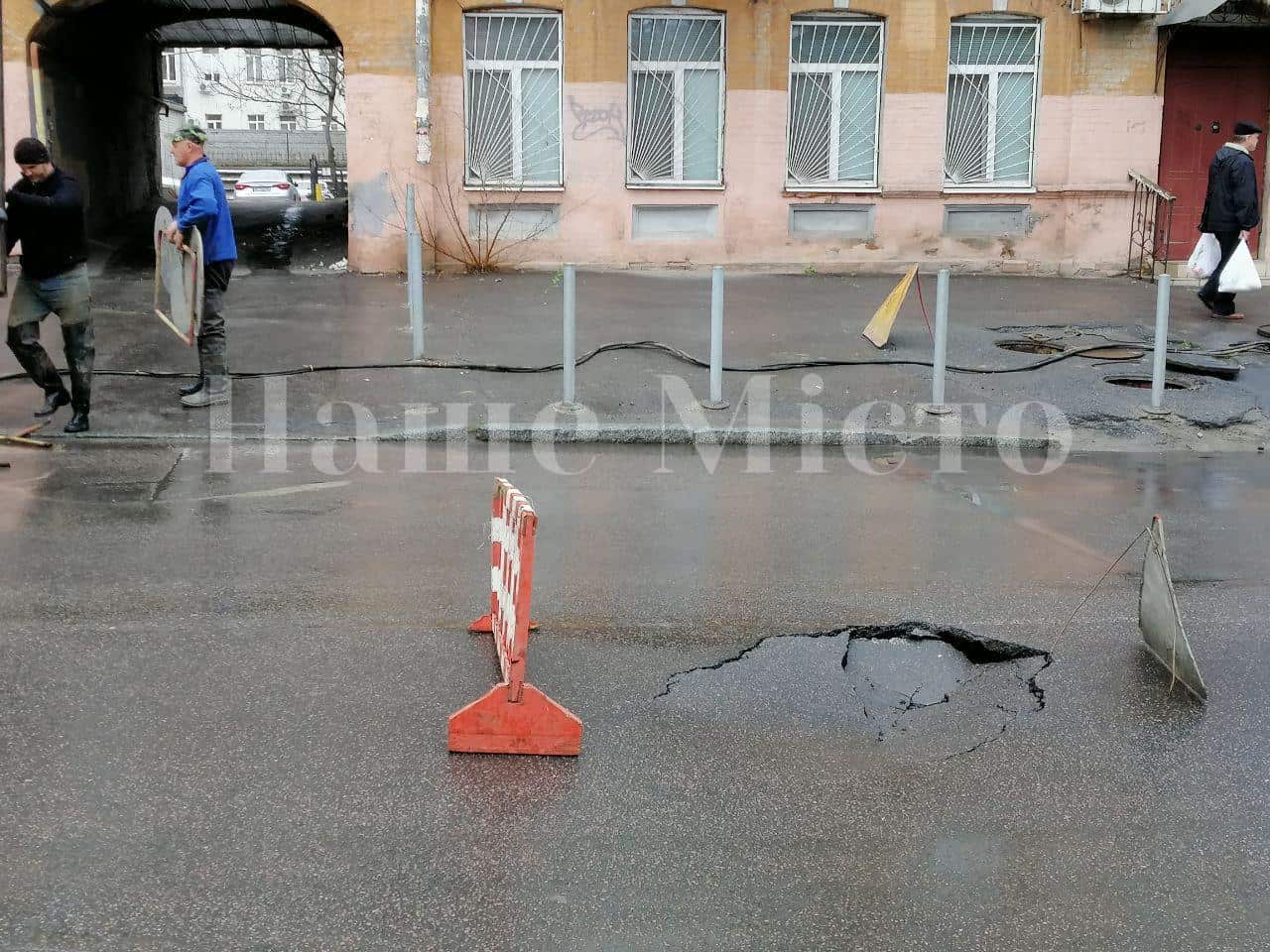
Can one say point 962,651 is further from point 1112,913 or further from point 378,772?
point 378,772

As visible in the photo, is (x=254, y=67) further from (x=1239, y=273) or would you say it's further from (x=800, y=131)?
(x=1239, y=273)

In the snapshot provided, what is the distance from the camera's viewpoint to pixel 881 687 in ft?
17.8

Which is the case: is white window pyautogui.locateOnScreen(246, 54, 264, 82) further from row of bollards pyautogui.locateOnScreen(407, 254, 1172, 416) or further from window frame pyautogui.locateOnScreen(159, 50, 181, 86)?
row of bollards pyautogui.locateOnScreen(407, 254, 1172, 416)

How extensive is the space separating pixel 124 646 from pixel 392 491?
3.24 meters

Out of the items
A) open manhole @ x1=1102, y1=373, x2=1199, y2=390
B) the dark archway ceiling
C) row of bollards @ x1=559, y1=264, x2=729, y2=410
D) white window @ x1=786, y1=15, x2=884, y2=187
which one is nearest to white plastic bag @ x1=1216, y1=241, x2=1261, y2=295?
open manhole @ x1=1102, y1=373, x2=1199, y2=390

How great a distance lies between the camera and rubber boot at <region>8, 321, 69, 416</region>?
9922 millimetres

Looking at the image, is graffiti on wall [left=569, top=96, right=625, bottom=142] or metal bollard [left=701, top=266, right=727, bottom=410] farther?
graffiti on wall [left=569, top=96, right=625, bottom=142]

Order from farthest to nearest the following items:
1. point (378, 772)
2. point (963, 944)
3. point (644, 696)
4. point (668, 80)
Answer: point (668, 80) → point (644, 696) → point (378, 772) → point (963, 944)

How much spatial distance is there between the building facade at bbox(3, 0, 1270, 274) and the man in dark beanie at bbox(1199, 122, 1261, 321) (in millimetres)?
3834

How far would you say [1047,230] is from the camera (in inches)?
761

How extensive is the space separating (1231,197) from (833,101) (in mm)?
6134

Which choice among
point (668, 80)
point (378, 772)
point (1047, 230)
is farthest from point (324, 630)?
point (1047, 230)

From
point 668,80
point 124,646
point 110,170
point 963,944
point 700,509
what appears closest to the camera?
point 963,944

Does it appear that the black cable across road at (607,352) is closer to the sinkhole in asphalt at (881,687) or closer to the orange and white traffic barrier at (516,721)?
the sinkhole in asphalt at (881,687)
